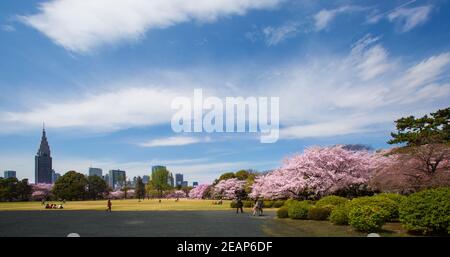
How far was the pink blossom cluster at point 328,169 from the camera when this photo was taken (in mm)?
31487

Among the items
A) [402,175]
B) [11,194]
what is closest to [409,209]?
[402,175]

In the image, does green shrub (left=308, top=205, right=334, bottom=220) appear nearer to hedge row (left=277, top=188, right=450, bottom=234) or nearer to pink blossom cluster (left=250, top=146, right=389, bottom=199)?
hedge row (left=277, top=188, right=450, bottom=234)

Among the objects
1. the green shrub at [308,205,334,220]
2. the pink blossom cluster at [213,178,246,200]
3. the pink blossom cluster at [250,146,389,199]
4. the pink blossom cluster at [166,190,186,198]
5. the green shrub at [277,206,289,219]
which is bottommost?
the pink blossom cluster at [166,190,186,198]

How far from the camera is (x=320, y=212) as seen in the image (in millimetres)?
22625

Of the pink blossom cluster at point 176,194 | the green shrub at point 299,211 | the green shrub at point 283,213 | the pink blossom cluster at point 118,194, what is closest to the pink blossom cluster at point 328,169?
the green shrub at point 283,213

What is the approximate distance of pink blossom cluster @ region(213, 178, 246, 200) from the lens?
59812mm

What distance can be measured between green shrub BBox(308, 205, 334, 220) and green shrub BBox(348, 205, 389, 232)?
5900mm

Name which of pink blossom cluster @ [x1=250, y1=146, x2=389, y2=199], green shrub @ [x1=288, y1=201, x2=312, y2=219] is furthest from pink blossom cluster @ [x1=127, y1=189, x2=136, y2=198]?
green shrub @ [x1=288, y1=201, x2=312, y2=219]

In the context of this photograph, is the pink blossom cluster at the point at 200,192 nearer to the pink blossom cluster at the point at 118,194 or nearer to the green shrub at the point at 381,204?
the pink blossom cluster at the point at 118,194

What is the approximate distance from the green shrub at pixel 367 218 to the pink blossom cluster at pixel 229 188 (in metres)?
41.9

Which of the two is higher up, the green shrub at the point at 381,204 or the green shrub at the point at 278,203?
the green shrub at the point at 381,204

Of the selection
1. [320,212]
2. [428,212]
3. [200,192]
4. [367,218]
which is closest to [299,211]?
[320,212]
